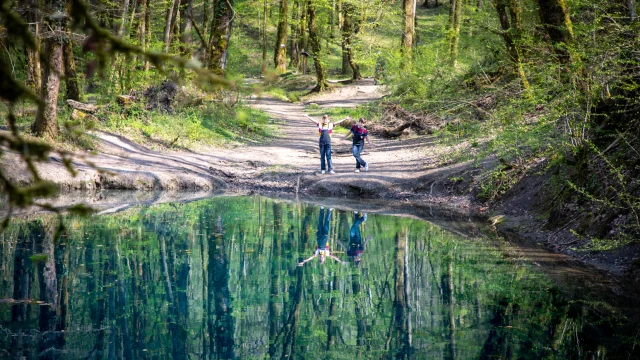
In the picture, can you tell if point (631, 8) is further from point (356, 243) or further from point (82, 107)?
point (82, 107)

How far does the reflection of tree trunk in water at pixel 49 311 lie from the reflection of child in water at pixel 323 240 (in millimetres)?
3819

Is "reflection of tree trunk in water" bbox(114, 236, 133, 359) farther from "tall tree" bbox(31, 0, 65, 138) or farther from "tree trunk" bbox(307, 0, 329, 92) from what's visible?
"tree trunk" bbox(307, 0, 329, 92)

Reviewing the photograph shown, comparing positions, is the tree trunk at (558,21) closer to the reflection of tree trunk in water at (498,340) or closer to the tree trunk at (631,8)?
the tree trunk at (631,8)

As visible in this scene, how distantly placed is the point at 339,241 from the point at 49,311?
19.9 feet

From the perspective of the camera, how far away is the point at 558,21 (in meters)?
13.5

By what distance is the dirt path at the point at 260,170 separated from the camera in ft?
58.0

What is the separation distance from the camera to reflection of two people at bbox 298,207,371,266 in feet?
37.8

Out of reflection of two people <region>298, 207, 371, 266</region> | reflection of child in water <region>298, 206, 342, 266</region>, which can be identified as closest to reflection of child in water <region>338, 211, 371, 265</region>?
reflection of two people <region>298, 207, 371, 266</region>

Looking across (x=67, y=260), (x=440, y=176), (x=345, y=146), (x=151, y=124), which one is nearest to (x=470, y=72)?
(x=345, y=146)

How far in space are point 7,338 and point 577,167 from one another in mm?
10003

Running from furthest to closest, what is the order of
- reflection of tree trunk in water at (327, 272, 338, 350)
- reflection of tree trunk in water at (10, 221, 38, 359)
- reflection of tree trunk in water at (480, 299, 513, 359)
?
reflection of tree trunk in water at (327, 272, 338, 350) < reflection of tree trunk in water at (480, 299, 513, 359) < reflection of tree trunk in water at (10, 221, 38, 359)

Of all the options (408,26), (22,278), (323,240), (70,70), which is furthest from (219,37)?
(22,278)

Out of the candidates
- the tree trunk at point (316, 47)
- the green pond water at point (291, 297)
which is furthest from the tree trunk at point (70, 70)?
the tree trunk at point (316, 47)

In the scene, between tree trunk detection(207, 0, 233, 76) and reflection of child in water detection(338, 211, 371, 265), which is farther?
tree trunk detection(207, 0, 233, 76)
